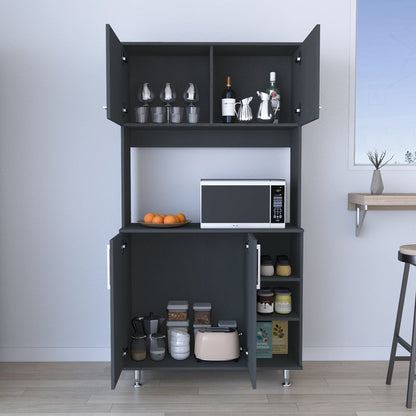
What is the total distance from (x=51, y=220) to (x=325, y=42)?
1.87 metres

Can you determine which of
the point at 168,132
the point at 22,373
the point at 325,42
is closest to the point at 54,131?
the point at 168,132

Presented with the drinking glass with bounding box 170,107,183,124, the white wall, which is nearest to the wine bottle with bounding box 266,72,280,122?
the white wall

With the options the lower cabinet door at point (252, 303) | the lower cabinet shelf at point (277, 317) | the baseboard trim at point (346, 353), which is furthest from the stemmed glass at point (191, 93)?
the baseboard trim at point (346, 353)

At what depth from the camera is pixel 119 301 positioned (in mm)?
2465

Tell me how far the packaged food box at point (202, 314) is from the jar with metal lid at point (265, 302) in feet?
0.98

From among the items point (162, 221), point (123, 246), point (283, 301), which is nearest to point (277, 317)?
point (283, 301)

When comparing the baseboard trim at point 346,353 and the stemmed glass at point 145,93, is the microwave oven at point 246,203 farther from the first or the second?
the baseboard trim at point 346,353

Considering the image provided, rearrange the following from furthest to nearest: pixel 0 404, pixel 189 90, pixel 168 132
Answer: pixel 168 132, pixel 189 90, pixel 0 404

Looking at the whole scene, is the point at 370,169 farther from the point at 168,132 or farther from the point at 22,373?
the point at 22,373

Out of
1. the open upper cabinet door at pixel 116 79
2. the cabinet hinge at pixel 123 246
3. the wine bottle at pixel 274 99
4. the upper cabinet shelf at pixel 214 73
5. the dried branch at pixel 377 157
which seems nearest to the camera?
the open upper cabinet door at pixel 116 79

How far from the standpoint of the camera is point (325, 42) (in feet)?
9.33

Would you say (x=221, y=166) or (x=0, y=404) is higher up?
(x=221, y=166)

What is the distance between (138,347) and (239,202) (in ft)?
3.04

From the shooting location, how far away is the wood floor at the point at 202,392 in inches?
92.8
